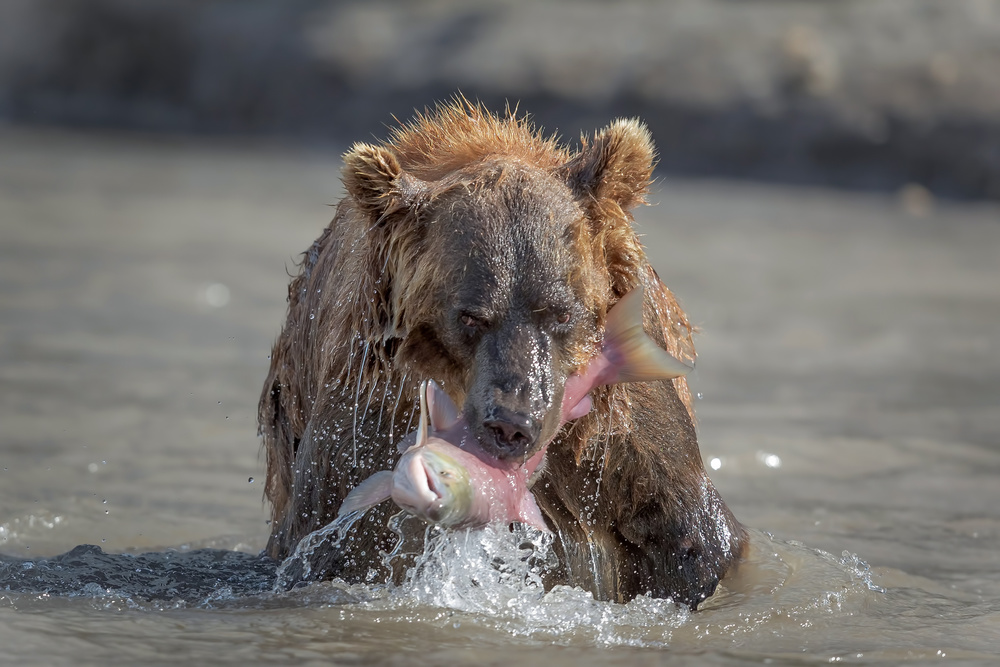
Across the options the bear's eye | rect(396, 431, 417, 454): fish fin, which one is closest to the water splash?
rect(396, 431, 417, 454): fish fin

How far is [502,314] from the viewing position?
3.94 meters

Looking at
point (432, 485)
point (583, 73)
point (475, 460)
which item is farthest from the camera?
point (583, 73)

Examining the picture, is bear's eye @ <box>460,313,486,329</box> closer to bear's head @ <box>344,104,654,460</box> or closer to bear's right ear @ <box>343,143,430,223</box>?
bear's head @ <box>344,104,654,460</box>

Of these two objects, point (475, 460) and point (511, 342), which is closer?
point (475, 460)

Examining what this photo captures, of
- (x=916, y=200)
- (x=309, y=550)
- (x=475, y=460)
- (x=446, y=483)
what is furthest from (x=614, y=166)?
(x=916, y=200)

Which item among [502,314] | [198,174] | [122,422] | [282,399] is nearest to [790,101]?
[198,174]

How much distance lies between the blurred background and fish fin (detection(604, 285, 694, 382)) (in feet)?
43.3

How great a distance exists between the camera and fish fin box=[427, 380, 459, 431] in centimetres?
384

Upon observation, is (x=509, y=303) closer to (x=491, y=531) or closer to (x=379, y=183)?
(x=379, y=183)

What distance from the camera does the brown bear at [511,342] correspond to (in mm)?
3967

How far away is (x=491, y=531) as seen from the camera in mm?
4645

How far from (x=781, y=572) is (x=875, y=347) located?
5.42 m

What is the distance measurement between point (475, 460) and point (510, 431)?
4.8 inches

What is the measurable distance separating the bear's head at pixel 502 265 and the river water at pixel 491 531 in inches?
31.9
